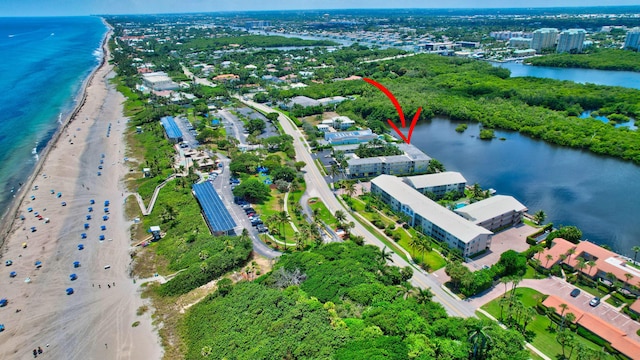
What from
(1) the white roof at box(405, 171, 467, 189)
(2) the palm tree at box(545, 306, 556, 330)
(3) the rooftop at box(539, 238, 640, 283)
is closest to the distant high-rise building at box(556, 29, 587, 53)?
(1) the white roof at box(405, 171, 467, 189)

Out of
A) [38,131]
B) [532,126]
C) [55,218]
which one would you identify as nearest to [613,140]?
[532,126]

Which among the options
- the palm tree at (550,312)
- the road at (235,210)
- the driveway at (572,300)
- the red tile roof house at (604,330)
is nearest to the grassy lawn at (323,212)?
the road at (235,210)

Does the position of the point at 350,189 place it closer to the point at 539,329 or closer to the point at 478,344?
the point at 539,329

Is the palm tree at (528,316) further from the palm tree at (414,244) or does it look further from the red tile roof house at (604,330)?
the palm tree at (414,244)

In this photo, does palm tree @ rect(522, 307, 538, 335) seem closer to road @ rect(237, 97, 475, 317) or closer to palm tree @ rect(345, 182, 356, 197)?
road @ rect(237, 97, 475, 317)

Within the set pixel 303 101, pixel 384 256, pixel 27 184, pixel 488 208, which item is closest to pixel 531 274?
pixel 488 208

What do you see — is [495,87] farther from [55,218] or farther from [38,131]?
[38,131]
